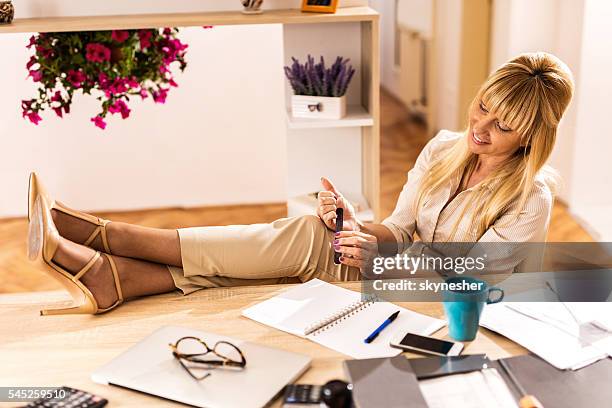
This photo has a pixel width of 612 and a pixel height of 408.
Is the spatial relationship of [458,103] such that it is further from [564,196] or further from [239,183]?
[239,183]

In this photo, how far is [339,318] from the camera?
1724 millimetres

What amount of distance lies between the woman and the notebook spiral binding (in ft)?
1.05

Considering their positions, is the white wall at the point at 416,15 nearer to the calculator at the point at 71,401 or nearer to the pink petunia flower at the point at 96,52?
the pink petunia flower at the point at 96,52

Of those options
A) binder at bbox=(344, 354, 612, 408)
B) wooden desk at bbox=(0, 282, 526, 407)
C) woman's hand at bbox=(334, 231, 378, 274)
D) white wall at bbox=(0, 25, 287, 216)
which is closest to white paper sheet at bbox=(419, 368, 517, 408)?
binder at bbox=(344, 354, 612, 408)

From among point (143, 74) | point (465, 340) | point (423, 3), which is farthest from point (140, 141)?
point (465, 340)

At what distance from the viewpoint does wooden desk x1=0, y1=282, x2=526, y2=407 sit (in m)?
1.51

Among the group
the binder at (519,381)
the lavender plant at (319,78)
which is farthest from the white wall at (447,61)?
the binder at (519,381)

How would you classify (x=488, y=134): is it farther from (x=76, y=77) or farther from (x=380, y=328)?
(x=76, y=77)

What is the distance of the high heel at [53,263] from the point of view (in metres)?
1.84

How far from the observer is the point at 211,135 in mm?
4262

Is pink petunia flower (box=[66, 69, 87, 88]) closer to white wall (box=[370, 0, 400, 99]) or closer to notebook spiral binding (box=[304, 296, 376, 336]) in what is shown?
notebook spiral binding (box=[304, 296, 376, 336])

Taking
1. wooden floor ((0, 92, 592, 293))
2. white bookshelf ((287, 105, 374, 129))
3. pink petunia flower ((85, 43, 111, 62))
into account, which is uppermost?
pink petunia flower ((85, 43, 111, 62))

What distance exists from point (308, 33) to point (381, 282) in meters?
1.41

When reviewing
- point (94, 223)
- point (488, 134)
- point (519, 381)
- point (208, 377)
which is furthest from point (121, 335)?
point (488, 134)
